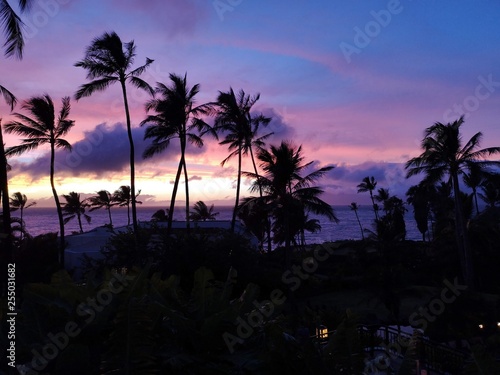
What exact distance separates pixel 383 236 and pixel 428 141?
8.18 meters

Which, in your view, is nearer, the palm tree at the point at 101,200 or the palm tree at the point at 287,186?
the palm tree at the point at 287,186

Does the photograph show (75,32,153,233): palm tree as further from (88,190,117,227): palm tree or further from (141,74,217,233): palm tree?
(88,190,117,227): palm tree

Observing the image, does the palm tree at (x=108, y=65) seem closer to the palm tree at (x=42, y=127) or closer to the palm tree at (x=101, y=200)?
the palm tree at (x=42, y=127)

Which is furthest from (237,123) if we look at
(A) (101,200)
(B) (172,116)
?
(A) (101,200)

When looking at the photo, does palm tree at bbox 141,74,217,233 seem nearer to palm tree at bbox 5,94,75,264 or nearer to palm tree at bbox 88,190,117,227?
palm tree at bbox 5,94,75,264

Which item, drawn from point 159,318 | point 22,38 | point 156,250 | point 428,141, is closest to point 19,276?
point 156,250

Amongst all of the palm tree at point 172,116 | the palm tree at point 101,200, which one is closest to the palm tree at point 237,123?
the palm tree at point 172,116

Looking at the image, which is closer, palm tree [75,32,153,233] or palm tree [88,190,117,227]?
palm tree [75,32,153,233]

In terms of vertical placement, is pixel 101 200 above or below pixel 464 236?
above

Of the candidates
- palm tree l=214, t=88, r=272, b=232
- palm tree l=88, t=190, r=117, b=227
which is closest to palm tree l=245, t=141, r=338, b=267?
palm tree l=214, t=88, r=272, b=232

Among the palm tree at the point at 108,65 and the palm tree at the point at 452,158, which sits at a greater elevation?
the palm tree at the point at 108,65

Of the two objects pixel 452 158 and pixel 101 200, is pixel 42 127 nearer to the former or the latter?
pixel 452 158

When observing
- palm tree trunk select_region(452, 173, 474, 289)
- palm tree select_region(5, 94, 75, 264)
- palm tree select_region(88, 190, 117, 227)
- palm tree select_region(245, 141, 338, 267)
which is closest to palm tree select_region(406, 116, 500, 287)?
palm tree trunk select_region(452, 173, 474, 289)

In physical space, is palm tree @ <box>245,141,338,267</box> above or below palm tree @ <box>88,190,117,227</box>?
below
